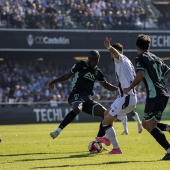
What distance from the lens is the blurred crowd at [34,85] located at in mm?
38750

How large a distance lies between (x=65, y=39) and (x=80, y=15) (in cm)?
244

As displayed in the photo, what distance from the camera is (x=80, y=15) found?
133 ft

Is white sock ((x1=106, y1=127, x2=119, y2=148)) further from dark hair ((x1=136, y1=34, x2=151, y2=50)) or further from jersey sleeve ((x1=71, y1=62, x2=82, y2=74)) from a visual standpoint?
jersey sleeve ((x1=71, y1=62, x2=82, y2=74))

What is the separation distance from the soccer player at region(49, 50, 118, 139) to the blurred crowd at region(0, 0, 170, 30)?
22.8 metres

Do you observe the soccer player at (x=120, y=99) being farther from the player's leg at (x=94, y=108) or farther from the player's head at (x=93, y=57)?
the player's leg at (x=94, y=108)

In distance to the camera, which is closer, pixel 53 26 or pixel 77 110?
pixel 77 110

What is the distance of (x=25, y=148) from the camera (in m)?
15.9

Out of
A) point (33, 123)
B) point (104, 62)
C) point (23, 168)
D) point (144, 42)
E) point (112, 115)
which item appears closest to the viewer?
point (23, 168)

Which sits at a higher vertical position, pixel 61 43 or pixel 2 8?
pixel 2 8

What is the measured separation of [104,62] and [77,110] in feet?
102

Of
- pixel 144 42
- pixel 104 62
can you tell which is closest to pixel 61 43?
pixel 104 62

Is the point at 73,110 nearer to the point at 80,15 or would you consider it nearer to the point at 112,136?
the point at 112,136

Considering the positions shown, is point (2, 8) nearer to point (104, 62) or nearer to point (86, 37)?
point (86, 37)

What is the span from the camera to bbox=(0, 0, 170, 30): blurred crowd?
1542 inches
